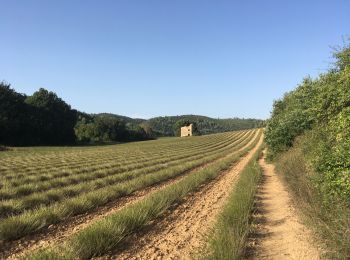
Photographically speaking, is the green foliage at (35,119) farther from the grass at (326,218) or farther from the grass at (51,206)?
the grass at (326,218)

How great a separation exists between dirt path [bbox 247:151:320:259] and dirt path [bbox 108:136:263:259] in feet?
3.79

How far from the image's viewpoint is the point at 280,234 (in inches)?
350

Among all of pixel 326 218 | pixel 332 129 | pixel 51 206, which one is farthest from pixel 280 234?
pixel 51 206

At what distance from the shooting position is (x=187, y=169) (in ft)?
81.0

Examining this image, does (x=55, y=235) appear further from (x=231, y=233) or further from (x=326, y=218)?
(x=326, y=218)

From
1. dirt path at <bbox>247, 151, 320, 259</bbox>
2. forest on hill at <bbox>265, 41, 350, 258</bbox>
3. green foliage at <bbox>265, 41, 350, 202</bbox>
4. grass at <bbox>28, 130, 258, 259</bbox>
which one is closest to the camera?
grass at <bbox>28, 130, 258, 259</bbox>

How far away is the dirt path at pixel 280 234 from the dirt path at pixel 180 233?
1.16 metres

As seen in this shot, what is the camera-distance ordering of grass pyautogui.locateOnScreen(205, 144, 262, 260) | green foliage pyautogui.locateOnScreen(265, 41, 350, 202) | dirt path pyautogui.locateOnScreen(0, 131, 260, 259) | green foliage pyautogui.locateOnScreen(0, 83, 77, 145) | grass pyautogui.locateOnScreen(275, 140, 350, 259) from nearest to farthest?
grass pyautogui.locateOnScreen(275, 140, 350, 259)
grass pyautogui.locateOnScreen(205, 144, 262, 260)
dirt path pyautogui.locateOnScreen(0, 131, 260, 259)
green foliage pyautogui.locateOnScreen(265, 41, 350, 202)
green foliage pyautogui.locateOnScreen(0, 83, 77, 145)

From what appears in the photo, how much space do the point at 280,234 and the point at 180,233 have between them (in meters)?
2.22

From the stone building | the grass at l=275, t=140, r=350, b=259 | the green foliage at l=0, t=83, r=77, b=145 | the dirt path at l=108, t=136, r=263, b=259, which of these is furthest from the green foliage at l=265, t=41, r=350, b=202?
the stone building

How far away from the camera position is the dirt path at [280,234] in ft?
24.1

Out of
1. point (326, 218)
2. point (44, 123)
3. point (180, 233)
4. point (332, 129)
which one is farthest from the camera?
Result: point (44, 123)

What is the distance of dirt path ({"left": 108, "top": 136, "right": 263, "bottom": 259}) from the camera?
7301 mm

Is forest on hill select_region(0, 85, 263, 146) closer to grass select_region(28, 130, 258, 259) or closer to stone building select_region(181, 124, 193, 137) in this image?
stone building select_region(181, 124, 193, 137)
